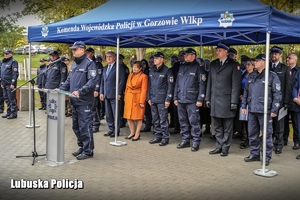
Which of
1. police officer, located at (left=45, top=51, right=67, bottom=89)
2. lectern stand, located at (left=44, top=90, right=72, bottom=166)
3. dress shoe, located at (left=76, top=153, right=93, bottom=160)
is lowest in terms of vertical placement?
dress shoe, located at (left=76, top=153, right=93, bottom=160)

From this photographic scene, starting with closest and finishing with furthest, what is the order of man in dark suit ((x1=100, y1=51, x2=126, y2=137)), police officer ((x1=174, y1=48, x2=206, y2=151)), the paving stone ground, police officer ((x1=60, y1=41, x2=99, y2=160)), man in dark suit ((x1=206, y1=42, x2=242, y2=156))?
1. the paving stone ground
2. police officer ((x1=60, y1=41, x2=99, y2=160))
3. man in dark suit ((x1=206, y1=42, x2=242, y2=156))
4. police officer ((x1=174, y1=48, x2=206, y2=151))
5. man in dark suit ((x1=100, y1=51, x2=126, y2=137))

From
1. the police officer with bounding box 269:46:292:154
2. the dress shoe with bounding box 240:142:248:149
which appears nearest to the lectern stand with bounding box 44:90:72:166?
the dress shoe with bounding box 240:142:248:149

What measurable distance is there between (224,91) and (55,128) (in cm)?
323

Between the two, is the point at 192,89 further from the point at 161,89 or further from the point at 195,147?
the point at 195,147

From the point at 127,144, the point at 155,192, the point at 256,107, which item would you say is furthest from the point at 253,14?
the point at 127,144

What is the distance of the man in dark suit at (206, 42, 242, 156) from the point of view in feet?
24.4

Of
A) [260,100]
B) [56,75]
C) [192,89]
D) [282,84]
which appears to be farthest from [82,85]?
[56,75]

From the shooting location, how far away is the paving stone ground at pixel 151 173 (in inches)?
210

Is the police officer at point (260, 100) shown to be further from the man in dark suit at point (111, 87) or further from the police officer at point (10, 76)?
the police officer at point (10, 76)

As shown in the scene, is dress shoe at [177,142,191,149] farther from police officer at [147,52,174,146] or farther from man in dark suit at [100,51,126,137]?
man in dark suit at [100,51,126,137]

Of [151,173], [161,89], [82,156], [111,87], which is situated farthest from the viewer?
[111,87]

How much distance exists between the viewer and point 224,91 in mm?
7555

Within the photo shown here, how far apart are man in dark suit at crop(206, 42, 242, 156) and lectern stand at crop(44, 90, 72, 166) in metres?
2.92

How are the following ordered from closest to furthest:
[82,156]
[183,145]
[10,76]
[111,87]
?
[82,156]
[183,145]
[111,87]
[10,76]
